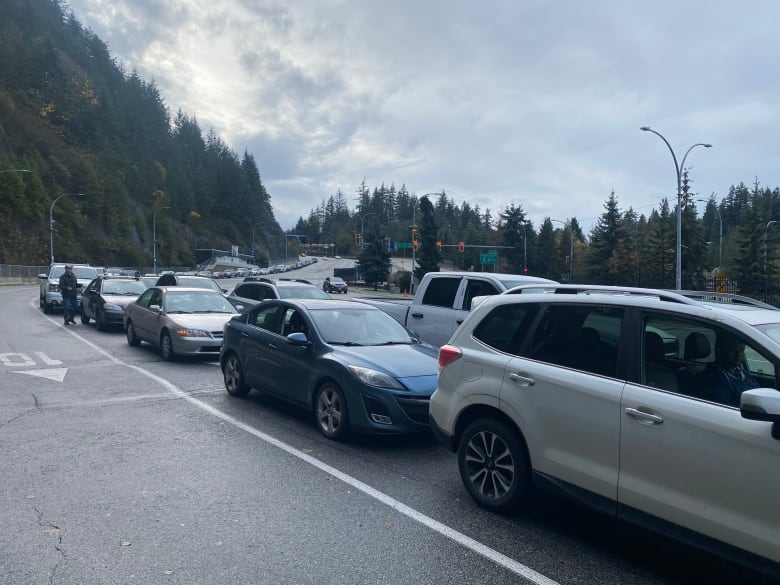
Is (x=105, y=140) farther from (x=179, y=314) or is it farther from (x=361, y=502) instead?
(x=361, y=502)

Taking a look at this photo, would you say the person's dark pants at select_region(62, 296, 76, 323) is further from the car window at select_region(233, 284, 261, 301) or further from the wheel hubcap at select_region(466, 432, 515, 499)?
the wheel hubcap at select_region(466, 432, 515, 499)

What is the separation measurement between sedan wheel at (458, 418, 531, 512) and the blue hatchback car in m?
1.36

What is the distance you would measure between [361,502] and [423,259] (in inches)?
2716

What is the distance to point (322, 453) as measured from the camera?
6.37 meters

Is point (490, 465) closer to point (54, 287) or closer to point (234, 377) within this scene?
point (234, 377)

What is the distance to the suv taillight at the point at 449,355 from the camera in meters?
5.35

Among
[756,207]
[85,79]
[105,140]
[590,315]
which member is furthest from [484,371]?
[85,79]

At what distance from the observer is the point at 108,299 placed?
17891 mm

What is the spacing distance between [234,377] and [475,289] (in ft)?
13.5

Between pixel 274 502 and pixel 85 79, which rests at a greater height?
pixel 85 79

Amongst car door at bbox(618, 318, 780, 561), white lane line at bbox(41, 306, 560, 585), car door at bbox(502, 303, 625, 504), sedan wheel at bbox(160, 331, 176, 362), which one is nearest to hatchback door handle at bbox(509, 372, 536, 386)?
car door at bbox(502, 303, 625, 504)

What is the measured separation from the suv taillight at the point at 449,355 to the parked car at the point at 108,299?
14.2m

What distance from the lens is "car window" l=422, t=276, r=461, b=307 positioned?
10.8m

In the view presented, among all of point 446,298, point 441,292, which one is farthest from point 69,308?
point 446,298
